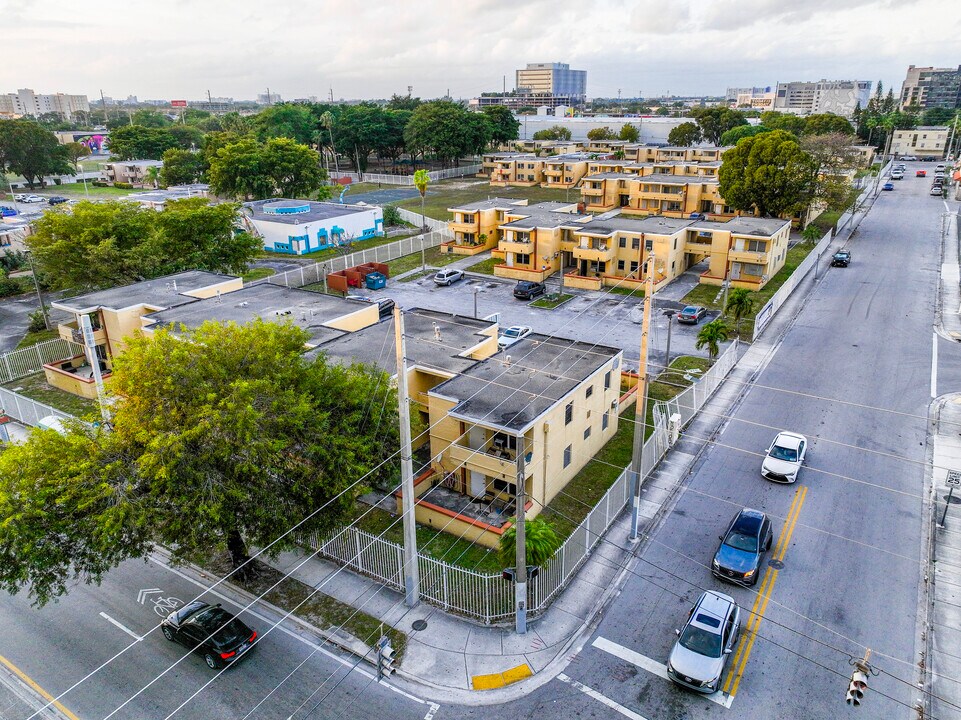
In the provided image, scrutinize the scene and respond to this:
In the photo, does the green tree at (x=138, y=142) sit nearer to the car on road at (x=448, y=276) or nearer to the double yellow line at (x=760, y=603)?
the car on road at (x=448, y=276)

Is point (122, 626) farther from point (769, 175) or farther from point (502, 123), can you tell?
point (502, 123)


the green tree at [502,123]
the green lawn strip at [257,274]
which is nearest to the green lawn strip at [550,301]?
the green lawn strip at [257,274]

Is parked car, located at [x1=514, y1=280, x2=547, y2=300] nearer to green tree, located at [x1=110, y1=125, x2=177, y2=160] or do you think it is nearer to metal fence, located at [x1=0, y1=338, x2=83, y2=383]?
metal fence, located at [x1=0, y1=338, x2=83, y2=383]

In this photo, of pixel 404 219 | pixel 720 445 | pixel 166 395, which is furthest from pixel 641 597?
pixel 404 219

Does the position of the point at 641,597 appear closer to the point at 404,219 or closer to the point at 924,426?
the point at 924,426

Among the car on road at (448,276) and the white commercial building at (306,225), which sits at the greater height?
the white commercial building at (306,225)

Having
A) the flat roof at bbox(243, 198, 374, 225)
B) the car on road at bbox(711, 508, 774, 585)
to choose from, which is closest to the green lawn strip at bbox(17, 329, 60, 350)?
the flat roof at bbox(243, 198, 374, 225)

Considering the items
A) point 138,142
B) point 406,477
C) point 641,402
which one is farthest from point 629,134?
point 406,477
